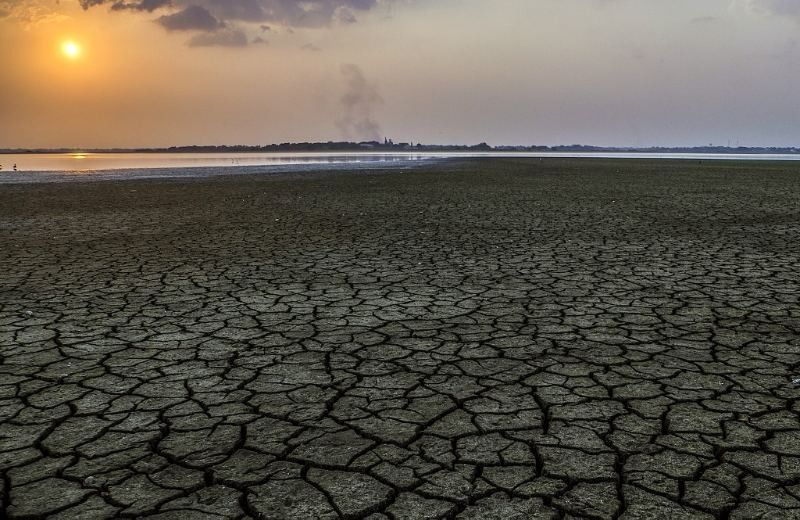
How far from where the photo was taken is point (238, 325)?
4.67 meters

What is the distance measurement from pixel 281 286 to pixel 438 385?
2.98 meters

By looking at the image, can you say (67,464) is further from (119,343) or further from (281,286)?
(281,286)

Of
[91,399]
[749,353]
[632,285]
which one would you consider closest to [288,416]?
[91,399]

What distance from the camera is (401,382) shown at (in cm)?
348

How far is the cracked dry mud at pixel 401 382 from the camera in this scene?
2346mm

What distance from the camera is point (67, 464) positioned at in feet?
8.40

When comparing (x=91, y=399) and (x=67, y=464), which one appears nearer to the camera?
(x=67, y=464)

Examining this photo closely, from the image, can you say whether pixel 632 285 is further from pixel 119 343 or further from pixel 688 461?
pixel 119 343

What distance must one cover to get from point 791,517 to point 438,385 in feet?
5.71

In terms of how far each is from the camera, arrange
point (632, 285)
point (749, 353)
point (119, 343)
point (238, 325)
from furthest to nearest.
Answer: point (632, 285), point (238, 325), point (119, 343), point (749, 353)

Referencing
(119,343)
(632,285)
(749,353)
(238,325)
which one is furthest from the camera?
(632,285)

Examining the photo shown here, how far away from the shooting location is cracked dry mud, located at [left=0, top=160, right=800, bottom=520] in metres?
2.35

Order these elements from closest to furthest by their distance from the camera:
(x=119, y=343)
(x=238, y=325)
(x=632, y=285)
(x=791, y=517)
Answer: (x=791, y=517)
(x=119, y=343)
(x=238, y=325)
(x=632, y=285)

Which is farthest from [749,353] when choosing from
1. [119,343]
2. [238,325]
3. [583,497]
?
[119,343]
